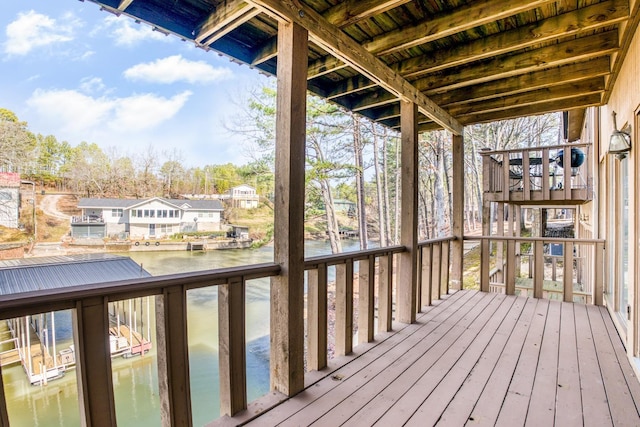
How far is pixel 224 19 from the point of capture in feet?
6.86

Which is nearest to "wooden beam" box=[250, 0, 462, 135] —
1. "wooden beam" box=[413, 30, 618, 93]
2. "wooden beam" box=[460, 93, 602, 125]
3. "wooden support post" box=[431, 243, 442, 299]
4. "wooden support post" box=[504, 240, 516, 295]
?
"wooden beam" box=[413, 30, 618, 93]

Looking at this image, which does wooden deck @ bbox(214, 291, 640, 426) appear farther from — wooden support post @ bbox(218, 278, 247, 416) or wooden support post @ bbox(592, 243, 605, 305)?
wooden support post @ bbox(592, 243, 605, 305)

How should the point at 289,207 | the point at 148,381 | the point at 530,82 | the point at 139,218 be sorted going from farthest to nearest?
the point at 148,381 < the point at 139,218 < the point at 530,82 < the point at 289,207

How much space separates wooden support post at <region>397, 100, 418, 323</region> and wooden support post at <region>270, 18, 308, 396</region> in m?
1.76

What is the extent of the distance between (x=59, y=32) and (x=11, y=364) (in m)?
7.71

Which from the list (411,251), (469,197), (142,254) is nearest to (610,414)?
(411,251)

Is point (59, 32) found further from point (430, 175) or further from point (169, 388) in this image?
point (430, 175)

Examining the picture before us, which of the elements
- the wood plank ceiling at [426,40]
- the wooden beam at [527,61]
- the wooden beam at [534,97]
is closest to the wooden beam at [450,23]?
the wood plank ceiling at [426,40]

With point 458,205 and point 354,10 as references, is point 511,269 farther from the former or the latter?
point 354,10

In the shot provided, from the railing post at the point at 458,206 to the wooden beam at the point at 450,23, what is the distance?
103 inches

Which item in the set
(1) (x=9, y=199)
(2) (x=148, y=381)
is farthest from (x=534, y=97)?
(2) (x=148, y=381)

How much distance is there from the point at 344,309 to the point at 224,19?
7.52ft

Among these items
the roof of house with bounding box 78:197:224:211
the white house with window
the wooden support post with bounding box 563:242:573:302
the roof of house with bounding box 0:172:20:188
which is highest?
the roof of house with bounding box 0:172:20:188

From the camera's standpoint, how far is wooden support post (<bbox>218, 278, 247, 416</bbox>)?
1.83 meters
